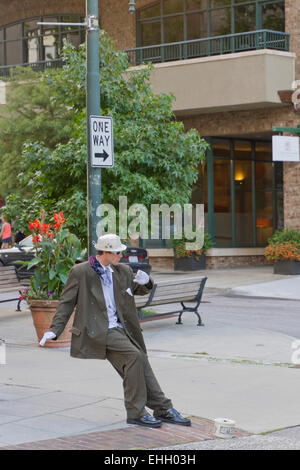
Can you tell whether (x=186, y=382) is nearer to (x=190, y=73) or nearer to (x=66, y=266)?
(x=66, y=266)

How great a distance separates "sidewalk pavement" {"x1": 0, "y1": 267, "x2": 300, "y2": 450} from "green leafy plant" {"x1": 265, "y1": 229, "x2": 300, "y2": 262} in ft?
33.9

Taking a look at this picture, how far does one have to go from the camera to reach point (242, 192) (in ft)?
92.4

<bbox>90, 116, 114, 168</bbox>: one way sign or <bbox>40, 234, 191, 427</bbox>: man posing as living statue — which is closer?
<bbox>40, 234, 191, 427</bbox>: man posing as living statue

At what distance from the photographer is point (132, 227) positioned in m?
14.4

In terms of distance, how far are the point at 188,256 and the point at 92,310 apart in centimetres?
1919

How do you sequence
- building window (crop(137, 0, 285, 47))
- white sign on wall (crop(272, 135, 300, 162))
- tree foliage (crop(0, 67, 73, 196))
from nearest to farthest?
white sign on wall (crop(272, 135, 300, 162)) → building window (crop(137, 0, 285, 47)) → tree foliage (crop(0, 67, 73, 196))

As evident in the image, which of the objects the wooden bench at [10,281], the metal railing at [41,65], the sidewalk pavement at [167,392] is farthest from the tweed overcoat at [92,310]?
the metal railing at [41,65]

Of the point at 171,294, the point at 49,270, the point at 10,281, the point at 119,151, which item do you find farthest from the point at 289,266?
the point at 49,270

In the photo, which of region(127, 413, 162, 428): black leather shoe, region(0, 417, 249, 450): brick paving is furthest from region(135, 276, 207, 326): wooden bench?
region(0, 417, 249, 450): brick paving

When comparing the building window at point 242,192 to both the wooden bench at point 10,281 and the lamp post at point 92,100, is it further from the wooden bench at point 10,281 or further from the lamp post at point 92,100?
the lamp post at point 92,100

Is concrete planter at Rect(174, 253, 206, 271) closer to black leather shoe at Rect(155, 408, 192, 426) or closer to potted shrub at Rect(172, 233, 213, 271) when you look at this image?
potted shrub at Rect(172, 233, 213, 271)

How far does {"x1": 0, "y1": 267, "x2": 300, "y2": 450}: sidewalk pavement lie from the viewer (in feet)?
21.9

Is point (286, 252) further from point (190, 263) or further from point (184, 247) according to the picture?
point (184, 247)
